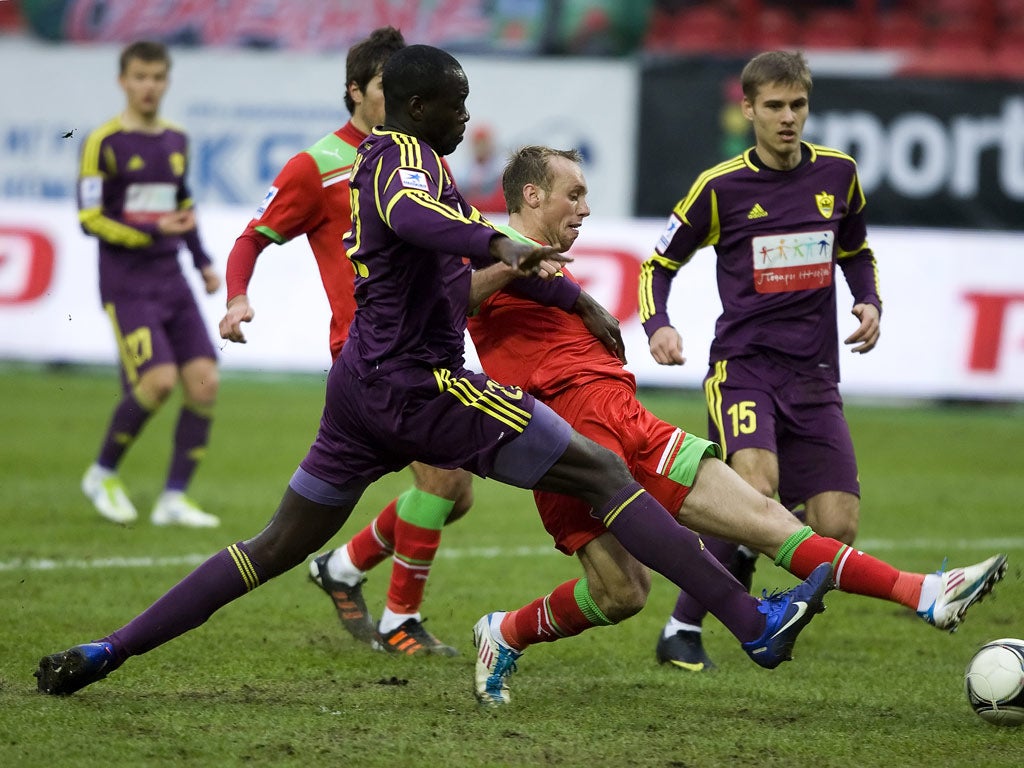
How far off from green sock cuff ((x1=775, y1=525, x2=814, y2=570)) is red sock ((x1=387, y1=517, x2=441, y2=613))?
159cm

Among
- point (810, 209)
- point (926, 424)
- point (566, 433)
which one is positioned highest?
point (810, 209)

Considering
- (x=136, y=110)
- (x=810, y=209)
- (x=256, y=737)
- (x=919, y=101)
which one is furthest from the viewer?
(x=919, y=101)

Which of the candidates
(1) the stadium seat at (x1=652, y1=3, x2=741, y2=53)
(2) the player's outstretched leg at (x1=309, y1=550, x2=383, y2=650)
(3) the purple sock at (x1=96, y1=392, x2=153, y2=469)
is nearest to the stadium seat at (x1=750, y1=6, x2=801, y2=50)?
(1) the stadium seat at (x1=652, y1=3, x2=741, y2=53)

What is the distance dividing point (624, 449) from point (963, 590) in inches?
44.9

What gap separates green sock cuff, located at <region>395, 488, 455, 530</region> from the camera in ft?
19.3

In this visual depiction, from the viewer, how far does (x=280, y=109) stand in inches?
653

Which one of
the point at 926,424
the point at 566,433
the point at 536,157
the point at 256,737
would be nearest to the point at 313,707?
the point at 256,737

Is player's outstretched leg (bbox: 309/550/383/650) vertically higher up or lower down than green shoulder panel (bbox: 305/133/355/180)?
lower down

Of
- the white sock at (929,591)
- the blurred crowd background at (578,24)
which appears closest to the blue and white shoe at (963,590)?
the white sock at (929,591)

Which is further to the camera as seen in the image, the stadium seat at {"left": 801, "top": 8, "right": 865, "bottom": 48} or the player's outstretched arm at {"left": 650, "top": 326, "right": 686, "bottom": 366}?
the stadium seat at {"left": 801, "top": 8, "right": 865, "bottom": 48}

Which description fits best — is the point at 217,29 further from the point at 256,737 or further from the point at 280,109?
the point at 256,737

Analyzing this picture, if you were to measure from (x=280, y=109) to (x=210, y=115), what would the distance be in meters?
0.80

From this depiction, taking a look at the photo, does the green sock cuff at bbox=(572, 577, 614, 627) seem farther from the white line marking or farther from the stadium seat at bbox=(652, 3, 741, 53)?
the stadium seat at bbox=(652, 3, 741, 53)

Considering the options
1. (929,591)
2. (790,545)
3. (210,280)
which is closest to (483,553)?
(210,280)
